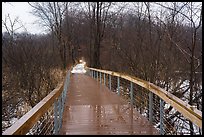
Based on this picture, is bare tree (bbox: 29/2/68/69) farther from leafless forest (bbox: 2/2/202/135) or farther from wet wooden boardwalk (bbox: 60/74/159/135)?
wet wooden boardwalk (bbox: 60/74/159/135)

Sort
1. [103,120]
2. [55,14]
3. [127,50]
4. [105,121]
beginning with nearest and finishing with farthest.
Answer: [105,121] → [103,120] → [127,50] → [55,14]

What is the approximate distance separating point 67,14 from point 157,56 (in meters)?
18.1

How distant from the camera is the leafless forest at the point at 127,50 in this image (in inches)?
403

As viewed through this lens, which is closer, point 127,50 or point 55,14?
point 127,50

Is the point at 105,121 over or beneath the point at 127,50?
beneath

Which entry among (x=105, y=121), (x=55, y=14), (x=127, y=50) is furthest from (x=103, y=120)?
(x=55, y=14)

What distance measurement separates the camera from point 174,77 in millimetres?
14352

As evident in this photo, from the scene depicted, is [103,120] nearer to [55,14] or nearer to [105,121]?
[105,121]

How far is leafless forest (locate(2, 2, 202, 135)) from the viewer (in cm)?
1023

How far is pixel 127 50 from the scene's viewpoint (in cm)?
2108

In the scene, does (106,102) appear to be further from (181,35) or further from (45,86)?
(45,86)

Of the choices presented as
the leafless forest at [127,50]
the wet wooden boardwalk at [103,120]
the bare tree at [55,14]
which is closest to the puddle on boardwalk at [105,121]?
the wet wooden boardwalk at [103,120]

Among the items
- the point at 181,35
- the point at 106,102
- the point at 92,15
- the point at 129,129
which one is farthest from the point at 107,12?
the point at 129,129

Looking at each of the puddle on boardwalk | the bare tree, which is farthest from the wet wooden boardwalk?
the bare tree
